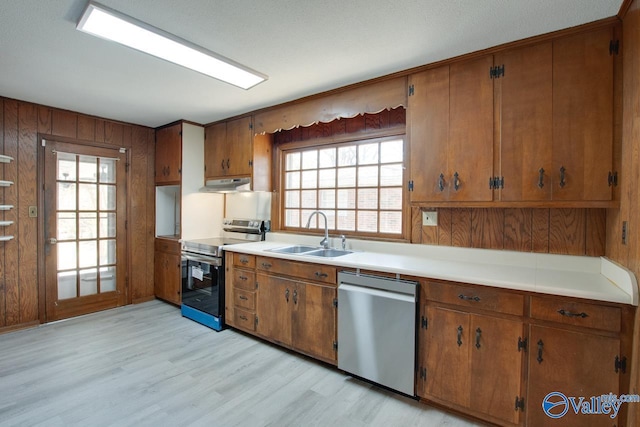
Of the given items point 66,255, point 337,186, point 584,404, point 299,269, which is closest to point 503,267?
point 584,404

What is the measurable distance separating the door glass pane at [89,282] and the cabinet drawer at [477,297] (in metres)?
3.92

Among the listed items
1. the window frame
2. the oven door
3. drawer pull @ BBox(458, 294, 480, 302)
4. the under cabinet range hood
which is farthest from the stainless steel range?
drawer pull @ BBox(458, 294, 480, 302)

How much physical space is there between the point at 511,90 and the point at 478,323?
→ 151cm

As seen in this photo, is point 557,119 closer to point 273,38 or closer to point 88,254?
point 273,38

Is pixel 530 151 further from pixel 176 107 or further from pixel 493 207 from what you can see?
pixel 176 107

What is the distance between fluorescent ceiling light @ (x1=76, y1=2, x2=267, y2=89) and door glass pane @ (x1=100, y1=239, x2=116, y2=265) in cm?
274

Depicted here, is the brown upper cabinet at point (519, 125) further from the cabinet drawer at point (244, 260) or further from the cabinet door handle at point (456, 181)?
the cabinet drawer at point (244, 260)

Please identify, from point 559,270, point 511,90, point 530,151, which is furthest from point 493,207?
point 511,90

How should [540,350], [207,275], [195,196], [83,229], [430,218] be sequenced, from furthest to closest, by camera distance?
1. [195,196]
2. [83,229]
3. [207,275]
4. [430,218]
5. [540,350]

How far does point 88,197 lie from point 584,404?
484 cm

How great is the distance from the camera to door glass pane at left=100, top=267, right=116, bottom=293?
386 centimetres

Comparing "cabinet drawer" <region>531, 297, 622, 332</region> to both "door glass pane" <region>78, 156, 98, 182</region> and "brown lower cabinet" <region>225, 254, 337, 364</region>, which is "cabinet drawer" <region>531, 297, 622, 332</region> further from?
"door glass pane" <region>78, 156, 98, 182</region>

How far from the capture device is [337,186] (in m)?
3.28

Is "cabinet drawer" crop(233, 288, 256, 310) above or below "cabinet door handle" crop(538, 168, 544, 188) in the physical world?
below
